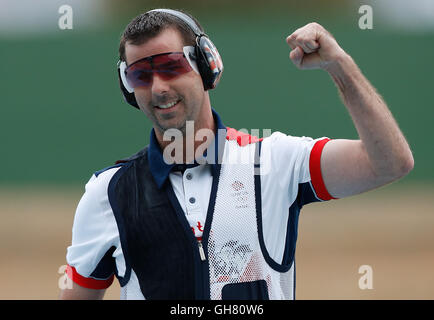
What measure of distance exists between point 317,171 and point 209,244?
0.49 m

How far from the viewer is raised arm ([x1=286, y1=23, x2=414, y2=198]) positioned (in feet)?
6.95

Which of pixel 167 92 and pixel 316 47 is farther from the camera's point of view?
pixel 167 92

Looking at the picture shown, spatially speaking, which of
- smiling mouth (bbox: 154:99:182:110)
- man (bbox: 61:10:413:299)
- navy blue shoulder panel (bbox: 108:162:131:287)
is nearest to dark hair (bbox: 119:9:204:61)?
man (bbox: 61:10:413:299)

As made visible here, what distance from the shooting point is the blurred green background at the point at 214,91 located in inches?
405

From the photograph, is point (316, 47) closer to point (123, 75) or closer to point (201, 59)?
point (201, 59)

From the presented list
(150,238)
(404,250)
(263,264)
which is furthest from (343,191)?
(404,250)

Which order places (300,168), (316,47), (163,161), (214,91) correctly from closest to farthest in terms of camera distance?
(316,47) → (300,168) → (163,161) → (214,91)

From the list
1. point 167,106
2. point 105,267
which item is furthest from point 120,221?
point 167,106

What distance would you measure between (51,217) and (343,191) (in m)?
8.69

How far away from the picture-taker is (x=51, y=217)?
10.4m

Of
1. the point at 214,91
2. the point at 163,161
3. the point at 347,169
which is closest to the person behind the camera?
the point at 347,169

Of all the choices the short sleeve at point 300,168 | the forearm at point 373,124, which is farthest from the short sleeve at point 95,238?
the forearm at point 373,124

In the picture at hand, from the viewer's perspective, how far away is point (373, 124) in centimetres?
212
